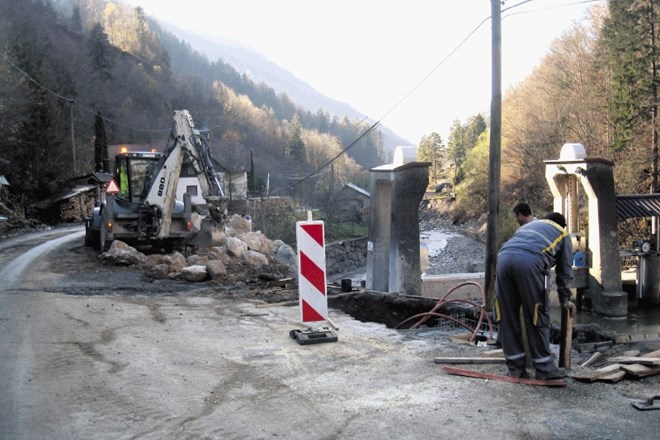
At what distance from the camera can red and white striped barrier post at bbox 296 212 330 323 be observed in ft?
24.9

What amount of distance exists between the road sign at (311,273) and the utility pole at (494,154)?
591 cm

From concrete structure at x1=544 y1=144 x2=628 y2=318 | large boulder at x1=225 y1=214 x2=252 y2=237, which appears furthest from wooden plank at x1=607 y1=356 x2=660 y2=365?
concrete structure at x1=544 y1=144 x2=628 y2=318

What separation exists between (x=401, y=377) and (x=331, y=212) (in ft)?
174

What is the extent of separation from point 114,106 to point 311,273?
7957 cm

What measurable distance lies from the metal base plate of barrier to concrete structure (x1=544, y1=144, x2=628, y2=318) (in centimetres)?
1857

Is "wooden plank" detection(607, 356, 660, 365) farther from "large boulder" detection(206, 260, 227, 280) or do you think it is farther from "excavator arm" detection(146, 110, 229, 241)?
"excavator arm" detection(146, 110, 229, 241)

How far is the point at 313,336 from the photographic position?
7.36m

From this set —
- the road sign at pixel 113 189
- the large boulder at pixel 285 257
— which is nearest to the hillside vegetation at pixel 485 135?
the large boulder at pixel 285 257

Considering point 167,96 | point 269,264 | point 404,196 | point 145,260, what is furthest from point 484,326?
point 167,96

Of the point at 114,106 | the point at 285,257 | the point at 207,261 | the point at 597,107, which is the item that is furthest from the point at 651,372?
the point at 114,106

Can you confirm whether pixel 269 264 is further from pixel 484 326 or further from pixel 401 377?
pixel 401 377

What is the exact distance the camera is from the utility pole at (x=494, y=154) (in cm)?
1248

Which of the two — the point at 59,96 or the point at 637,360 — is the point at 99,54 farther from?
the point at 637,360

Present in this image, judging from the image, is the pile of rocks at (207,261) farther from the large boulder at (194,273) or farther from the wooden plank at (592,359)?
the wooden plank at (592,359)
